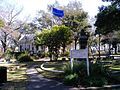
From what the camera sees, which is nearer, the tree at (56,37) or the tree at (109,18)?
the tree at (109,18)

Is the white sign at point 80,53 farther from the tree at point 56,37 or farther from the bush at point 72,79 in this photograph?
the tree at point 56,37

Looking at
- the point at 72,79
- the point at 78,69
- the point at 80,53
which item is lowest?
the point at 72,79

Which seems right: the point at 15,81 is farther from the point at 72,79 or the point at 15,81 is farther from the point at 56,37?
the point at 56,37

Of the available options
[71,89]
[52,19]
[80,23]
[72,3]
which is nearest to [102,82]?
[71,89]

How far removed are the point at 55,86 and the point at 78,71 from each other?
68.5 inches

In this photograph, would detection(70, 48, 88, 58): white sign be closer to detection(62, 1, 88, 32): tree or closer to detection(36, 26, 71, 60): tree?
detection(36, 26, 71, 60): tree

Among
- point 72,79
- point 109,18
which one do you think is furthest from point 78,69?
point 109,18

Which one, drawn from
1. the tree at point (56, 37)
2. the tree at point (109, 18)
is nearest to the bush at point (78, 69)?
the tree at point (109, 18)

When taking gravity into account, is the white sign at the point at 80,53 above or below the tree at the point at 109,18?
below

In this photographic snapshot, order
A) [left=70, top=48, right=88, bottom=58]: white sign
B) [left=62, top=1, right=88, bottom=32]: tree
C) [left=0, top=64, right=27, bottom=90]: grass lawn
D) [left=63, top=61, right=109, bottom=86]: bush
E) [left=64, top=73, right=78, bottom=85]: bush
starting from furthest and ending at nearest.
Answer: [left=62, top=1, right=88, bottom=32]: tree < [left=70, top=48, right=88, bottom=58]: white sign < [left=0, top=64, right=27, bottom=90]: grass lawn < [left=64, top=73, right=78, bottom=85]: bush < [left=63, top=61, right=109, bottom=86]: bush

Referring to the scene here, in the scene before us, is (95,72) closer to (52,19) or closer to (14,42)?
(52,19)

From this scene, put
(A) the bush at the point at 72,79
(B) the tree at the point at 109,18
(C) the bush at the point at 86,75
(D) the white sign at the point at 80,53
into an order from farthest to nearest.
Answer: (B) the tree at the point at 109,18
(D) the white sign at the point at 80,53
(A) the bush at the point at 72,79
(C) the bush at the point at 86,75

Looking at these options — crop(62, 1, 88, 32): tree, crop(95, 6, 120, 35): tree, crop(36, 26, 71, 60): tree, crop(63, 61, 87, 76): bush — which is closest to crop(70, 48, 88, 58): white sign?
crop(63, 61, 87, 76): bush

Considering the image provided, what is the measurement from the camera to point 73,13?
196ft
